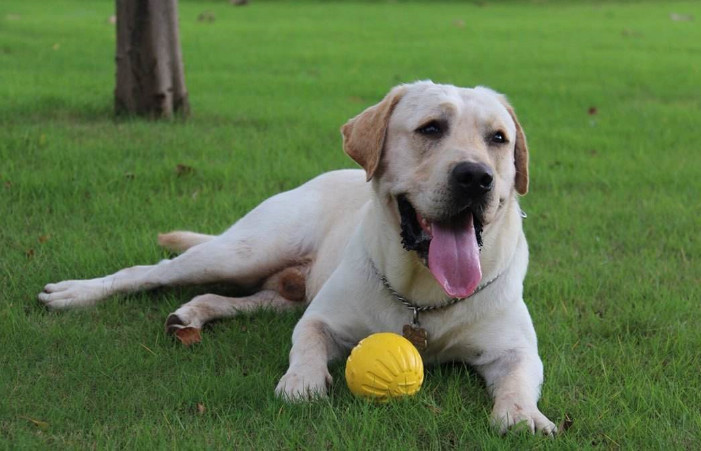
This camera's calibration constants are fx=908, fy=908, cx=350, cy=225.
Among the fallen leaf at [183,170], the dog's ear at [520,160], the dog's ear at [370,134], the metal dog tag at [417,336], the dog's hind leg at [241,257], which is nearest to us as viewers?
the metal dog tag at [417,336]

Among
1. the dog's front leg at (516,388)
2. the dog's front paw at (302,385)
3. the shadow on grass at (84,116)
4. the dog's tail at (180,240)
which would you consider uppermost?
the dog's front leg at (516,388)

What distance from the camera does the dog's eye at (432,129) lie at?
3.95 metres

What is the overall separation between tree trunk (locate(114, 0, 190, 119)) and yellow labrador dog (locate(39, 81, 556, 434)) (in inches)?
167

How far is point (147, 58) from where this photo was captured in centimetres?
841

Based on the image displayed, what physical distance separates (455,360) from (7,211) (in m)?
3.43

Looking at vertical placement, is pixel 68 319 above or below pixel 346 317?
below

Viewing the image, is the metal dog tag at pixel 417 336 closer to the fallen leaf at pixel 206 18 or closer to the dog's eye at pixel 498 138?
the dog's eye at pixel 498 138

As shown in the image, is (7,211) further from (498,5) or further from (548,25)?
(498,5)

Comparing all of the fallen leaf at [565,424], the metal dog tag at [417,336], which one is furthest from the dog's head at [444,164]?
the fallen leaf at [565,424]

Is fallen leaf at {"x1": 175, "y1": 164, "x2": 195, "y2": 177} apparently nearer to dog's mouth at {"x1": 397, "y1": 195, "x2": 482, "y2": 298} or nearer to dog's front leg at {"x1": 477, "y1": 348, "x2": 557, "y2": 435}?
dog's mouth at {"x1": 397, "y1": 195, "x2": 482, "y2": 298}

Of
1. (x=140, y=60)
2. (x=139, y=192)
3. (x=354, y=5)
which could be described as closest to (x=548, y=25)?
(x=354, y=5)

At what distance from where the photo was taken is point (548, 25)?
21953 mm

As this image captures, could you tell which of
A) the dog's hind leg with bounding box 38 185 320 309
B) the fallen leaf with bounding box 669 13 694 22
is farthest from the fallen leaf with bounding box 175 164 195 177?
the fallen leaf with bounding box 669 13 694 22

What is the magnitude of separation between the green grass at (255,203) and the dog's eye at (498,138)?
1036 millimetres
